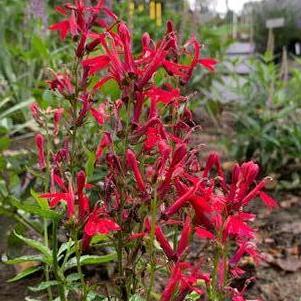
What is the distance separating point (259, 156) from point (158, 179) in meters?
3.11

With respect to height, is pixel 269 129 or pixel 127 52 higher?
pixel 127 52

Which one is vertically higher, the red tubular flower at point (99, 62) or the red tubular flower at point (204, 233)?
the red tubular flower at point (99, 62)

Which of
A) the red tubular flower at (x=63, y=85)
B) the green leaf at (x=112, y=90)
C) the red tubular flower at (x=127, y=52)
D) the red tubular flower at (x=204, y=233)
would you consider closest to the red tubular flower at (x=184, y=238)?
the red tubular flower at (x=204, y=233)

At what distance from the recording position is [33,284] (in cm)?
240

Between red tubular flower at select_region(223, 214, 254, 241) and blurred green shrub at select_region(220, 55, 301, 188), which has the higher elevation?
red tubular flower at select_region(223, 214, 254, 241)

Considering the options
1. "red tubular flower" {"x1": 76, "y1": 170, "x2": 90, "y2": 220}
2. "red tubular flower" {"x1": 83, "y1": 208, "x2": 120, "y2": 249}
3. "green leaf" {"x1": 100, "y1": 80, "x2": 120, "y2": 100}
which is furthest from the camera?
"green leaf" {"x1": 100, "y1": 80, "x2": 120, "y2": 100}

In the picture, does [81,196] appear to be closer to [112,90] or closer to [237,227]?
[237,227]

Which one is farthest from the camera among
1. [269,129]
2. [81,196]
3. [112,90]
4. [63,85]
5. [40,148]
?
[269,129]

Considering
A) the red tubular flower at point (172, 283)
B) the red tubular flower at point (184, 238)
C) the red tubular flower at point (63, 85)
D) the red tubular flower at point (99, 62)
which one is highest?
the red tubular flower at point (99, 62)

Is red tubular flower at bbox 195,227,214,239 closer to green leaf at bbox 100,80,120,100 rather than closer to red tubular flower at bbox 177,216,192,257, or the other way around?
red tubular flower at bbox 177,216,192,257

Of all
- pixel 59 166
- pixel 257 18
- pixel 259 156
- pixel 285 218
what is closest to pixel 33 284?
pixel 59 166

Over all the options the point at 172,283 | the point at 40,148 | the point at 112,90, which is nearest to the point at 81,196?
the point at 172,283

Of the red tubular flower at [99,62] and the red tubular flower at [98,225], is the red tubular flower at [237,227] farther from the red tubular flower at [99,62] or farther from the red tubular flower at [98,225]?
the red tubular flower at [99,62]

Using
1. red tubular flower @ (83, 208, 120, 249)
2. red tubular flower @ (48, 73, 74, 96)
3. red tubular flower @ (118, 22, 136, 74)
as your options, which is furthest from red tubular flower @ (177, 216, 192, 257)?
red tubular flower @ (48, 73, 74, 96)
